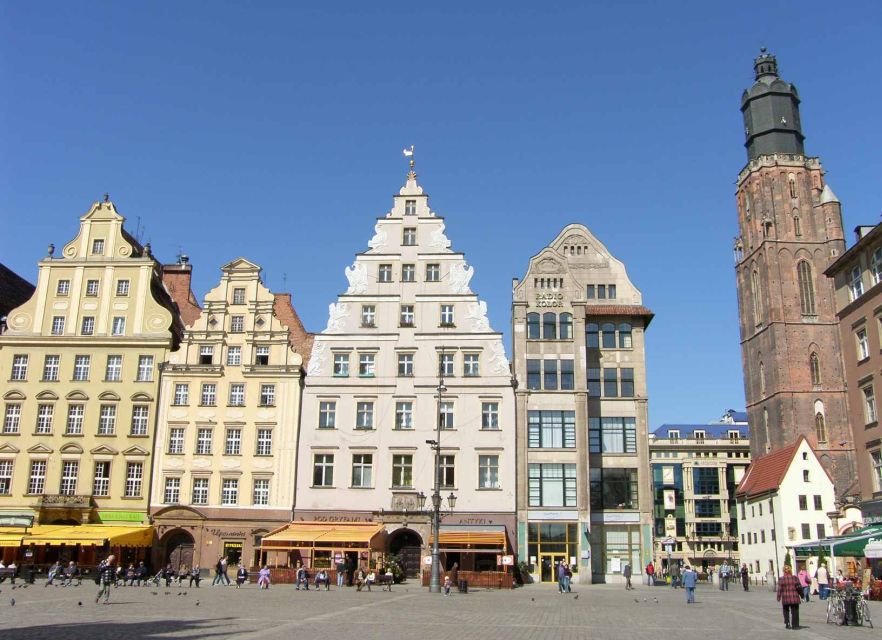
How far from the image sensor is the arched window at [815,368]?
277 ft

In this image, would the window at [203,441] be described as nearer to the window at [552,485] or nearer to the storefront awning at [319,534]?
the storefront awning at [319,534]

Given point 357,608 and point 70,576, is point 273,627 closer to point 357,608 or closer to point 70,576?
point 357,608

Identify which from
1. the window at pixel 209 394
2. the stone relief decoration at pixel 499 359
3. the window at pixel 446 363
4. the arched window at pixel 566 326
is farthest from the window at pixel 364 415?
the arched window at pixel 566 326

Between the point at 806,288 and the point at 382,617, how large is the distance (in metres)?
75.8

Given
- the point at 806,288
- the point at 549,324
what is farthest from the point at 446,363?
the point at 806,288

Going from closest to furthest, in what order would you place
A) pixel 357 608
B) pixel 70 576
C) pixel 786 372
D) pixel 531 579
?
pixel 357 608, pixel 70 576, pixel 531 579, pixel 786 372

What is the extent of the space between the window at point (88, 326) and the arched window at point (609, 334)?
31.8 metres

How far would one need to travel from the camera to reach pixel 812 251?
90.0m

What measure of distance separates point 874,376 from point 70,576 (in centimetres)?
3939

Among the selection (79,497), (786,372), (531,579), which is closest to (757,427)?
(786,372)

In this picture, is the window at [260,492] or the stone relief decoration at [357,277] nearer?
the window at [260,492]

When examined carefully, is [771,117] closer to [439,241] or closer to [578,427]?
[439,241]

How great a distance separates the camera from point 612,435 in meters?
53.6

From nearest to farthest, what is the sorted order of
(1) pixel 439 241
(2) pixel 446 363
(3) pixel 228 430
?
(3) pixel 228 430 → (2) pixel 446 363 → (1) pixel 439 241
